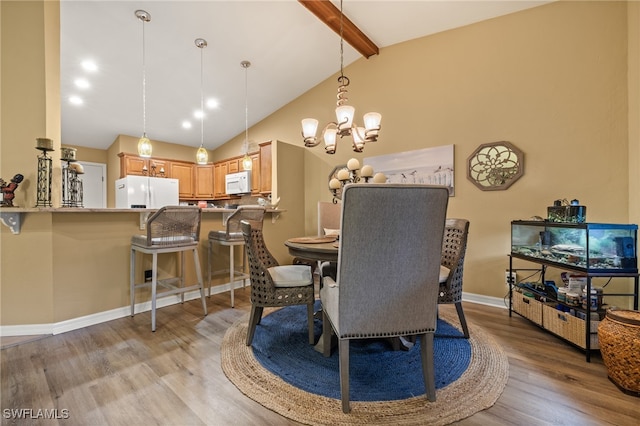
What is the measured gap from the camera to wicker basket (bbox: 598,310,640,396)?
1369mm

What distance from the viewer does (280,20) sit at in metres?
3.05

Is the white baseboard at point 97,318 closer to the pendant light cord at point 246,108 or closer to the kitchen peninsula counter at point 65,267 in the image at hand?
the kitchen peninsula counter at point 65,267

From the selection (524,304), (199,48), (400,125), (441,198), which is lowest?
(524,304)

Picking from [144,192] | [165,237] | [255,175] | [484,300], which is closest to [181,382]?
[165,237]

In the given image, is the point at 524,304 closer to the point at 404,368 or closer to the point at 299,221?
the point at 404,368

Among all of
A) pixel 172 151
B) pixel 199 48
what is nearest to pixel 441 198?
pixel 199 48

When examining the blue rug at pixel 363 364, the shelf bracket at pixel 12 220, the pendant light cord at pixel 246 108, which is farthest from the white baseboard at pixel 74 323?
the pendant light cord at pixel 246 108

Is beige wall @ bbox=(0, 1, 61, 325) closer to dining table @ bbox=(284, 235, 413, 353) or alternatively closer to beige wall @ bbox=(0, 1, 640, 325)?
beige wall @ bbox=(0, 1, 640, 325)

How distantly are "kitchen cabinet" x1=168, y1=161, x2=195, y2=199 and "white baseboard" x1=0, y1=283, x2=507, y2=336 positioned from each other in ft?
10.8

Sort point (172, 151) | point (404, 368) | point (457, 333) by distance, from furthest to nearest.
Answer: point (172, 151)
point (457, 333)
point (404, 368)

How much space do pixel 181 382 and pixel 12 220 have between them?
191 centimetres

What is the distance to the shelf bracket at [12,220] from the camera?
200 cm

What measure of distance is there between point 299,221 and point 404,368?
3024 mm

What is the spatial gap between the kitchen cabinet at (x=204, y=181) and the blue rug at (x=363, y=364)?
4.36m
